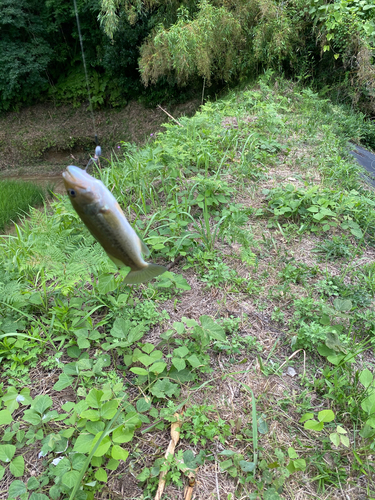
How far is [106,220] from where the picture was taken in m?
0.90

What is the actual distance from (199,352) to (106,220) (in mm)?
1128

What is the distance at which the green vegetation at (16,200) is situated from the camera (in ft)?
18.1

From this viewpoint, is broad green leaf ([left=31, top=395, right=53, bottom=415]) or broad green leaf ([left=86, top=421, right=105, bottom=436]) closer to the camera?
broad green leaf ([left=86, top=421, right=105, bottom=436])

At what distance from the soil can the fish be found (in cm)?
1054

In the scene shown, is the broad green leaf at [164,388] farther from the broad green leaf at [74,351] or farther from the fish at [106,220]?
the fish at [106,220]

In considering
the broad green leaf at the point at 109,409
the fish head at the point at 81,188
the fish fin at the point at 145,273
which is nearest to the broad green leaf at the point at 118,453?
the broad green leaf at the point at 109,409

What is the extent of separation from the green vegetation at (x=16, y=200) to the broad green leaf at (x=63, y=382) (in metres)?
4.23

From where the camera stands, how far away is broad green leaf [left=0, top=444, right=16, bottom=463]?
1.33 m

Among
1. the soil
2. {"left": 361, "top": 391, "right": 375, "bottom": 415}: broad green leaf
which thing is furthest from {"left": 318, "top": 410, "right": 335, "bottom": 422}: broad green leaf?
the soil

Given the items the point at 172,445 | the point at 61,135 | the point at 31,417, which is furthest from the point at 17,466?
the point at 61,135

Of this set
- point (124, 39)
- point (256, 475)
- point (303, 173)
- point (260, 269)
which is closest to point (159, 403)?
point (256, 475)

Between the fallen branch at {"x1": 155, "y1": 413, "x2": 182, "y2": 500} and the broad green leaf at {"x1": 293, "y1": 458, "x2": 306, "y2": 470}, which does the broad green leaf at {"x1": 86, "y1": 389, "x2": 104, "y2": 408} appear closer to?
the fallen branch at {"x1": 155, "y1": 413, "x2": 182, "y2": 500}

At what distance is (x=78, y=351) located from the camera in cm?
178

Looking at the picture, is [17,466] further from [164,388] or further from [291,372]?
[291,372]
